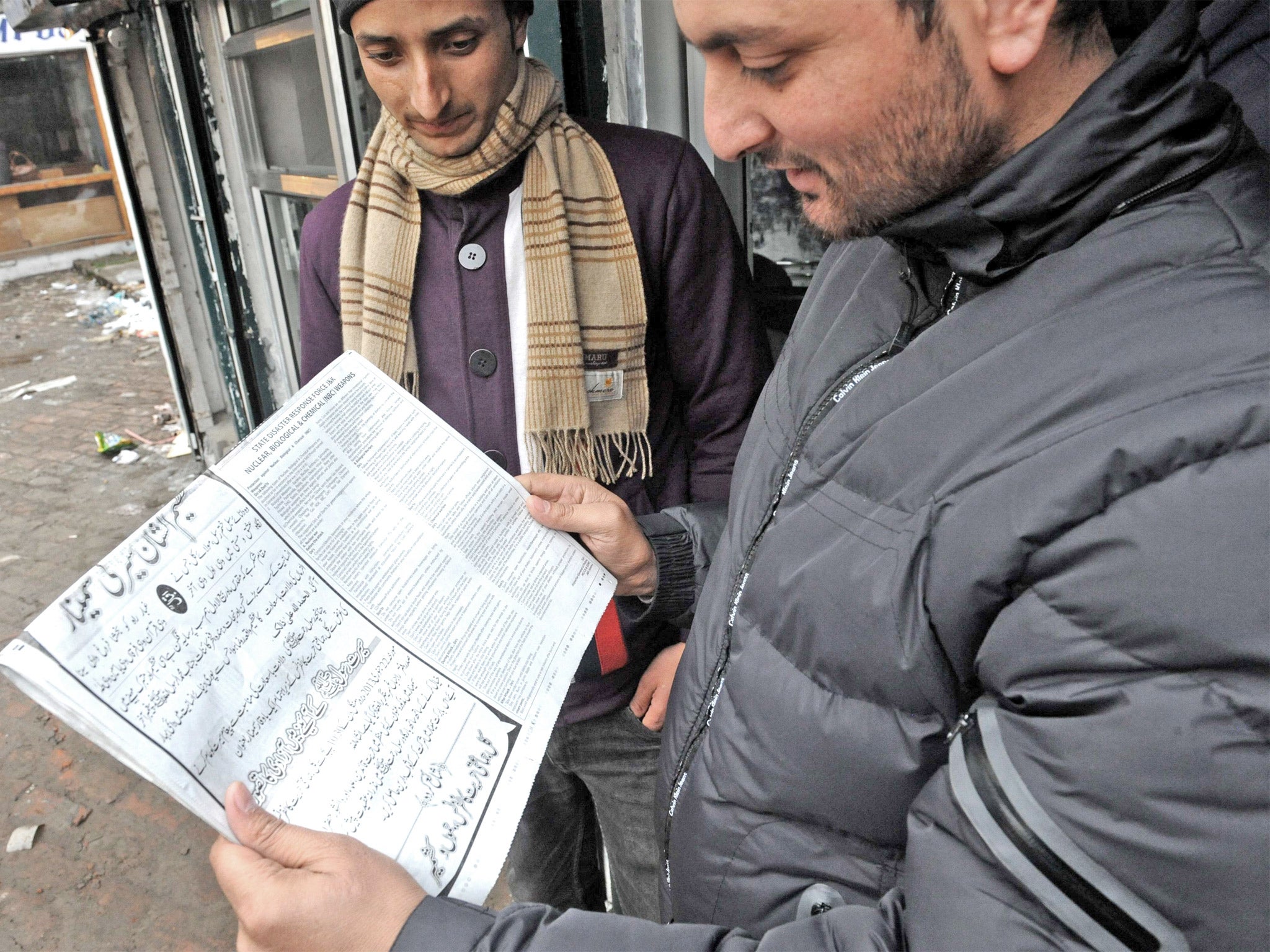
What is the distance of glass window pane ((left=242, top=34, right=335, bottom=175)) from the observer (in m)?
3.18

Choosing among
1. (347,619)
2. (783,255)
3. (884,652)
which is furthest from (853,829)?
(783,255)

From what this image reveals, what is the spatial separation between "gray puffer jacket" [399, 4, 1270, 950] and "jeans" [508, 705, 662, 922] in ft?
2.14

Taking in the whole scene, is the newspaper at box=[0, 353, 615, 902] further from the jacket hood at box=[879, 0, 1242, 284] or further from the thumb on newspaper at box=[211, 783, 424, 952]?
the jacket hood at box=[879, 0, 1242, 284]

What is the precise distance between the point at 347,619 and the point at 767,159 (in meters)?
0.66

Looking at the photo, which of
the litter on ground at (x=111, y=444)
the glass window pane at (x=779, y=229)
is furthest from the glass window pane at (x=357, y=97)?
the litter on ground at (x=111, y=444)

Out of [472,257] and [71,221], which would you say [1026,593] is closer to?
[472,257]

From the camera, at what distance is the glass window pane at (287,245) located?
3.62m

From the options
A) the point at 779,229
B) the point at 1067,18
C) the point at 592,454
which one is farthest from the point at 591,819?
the point at 1067,18

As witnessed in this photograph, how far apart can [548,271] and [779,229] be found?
0.75m

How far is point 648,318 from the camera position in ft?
4.70

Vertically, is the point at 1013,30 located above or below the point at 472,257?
above

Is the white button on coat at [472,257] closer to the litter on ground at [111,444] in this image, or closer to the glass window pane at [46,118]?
the litter on ground at [111,444]

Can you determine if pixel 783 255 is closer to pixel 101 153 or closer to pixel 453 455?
pixel 453 455

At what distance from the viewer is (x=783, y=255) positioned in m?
1.90
